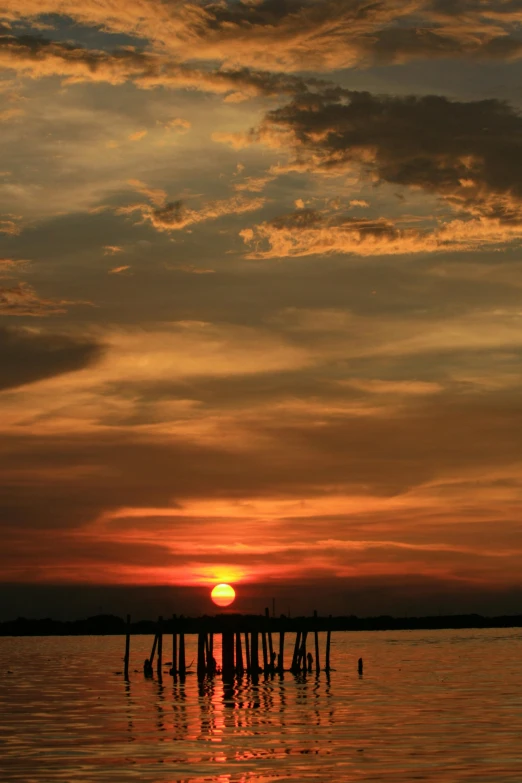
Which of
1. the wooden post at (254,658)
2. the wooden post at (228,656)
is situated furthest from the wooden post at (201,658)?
the wooden post at (254,658)

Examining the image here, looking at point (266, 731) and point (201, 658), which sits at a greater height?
point (201, 658)

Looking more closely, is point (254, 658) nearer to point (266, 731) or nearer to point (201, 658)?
point (201, 658)

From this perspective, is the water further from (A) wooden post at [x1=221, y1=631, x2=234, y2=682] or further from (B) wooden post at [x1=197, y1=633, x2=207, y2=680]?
(A) wooden post at [x1=221, y1=631, x2=234, y2=682]

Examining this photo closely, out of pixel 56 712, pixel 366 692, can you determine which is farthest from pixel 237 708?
pixel 366 692

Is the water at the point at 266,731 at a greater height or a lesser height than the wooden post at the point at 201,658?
lesser

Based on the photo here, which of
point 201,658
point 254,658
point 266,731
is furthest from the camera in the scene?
point 201,658

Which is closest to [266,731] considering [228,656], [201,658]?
[228,656]

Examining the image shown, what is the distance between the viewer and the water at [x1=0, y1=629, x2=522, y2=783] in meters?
27.0

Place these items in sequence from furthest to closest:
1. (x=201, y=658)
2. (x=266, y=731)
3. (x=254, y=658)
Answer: (x=201, y=658), (x=254, y=658), (x=266, y=731)

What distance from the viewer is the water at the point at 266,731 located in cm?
2695

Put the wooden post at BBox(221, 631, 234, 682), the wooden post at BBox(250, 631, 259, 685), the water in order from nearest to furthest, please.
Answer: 1. the water
2. the wooden post at BBox(250, 631, 259, 685)
3. the wooden post at BBox(221, 631, 234, 682)

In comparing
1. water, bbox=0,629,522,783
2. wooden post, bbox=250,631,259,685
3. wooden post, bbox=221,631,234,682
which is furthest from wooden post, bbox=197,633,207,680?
wooden post, bbox=250,631,259,685

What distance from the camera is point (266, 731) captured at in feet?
118

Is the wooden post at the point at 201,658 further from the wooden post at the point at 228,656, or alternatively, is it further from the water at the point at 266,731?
the wooden post at the point at 228,656
